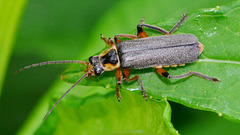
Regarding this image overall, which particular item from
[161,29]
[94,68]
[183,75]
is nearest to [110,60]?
[94,68]

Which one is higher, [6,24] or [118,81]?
[6,24]

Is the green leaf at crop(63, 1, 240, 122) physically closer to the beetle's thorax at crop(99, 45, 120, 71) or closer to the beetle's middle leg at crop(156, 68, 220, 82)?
the beetle's middle leg at crop(156, 68, 220, 82)

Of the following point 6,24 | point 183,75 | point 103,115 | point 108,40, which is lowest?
point 103,115

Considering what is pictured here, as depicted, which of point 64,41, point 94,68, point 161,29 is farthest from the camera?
point 64,41

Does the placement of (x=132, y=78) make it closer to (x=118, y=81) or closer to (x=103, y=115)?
(x=118, y=81)

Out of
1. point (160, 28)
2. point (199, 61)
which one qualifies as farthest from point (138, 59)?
point (199, 61)

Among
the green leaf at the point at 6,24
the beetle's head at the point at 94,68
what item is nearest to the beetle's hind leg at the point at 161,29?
the beetle's head at the point at 94,68

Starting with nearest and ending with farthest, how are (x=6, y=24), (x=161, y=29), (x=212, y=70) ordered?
(x=6, y=24) → (x=212, y=70) → (x=161, y=29)
